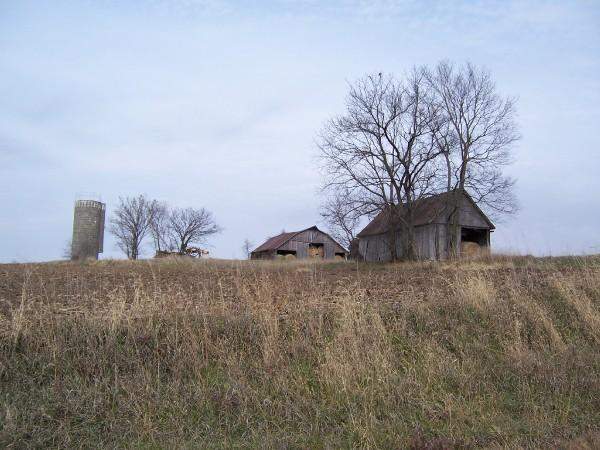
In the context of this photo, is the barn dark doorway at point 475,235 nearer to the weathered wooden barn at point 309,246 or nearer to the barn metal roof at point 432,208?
the barn metal roof at point 432,208

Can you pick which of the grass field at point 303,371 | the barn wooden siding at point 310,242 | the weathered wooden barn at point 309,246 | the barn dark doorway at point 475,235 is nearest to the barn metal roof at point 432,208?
the barn dark doorway at point 475,235

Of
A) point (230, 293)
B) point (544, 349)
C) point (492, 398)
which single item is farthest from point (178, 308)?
point (544, 349)

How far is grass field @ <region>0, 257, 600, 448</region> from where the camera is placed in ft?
15.6

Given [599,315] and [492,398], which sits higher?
[599,315]

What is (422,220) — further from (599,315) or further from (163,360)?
(163,360)

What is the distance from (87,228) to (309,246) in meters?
24.4

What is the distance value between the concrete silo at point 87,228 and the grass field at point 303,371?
Answer: 3063 centimetres

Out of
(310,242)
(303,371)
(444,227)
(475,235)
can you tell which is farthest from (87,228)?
(303,371)

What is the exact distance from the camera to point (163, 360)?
6.30m

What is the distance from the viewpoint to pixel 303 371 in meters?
6.09

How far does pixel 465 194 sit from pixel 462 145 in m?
3.06

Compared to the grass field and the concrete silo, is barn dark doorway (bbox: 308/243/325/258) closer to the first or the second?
the concrete silo

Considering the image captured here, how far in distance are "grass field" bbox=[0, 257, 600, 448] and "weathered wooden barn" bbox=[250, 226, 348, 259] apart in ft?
145

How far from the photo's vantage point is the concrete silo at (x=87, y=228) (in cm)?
3703
